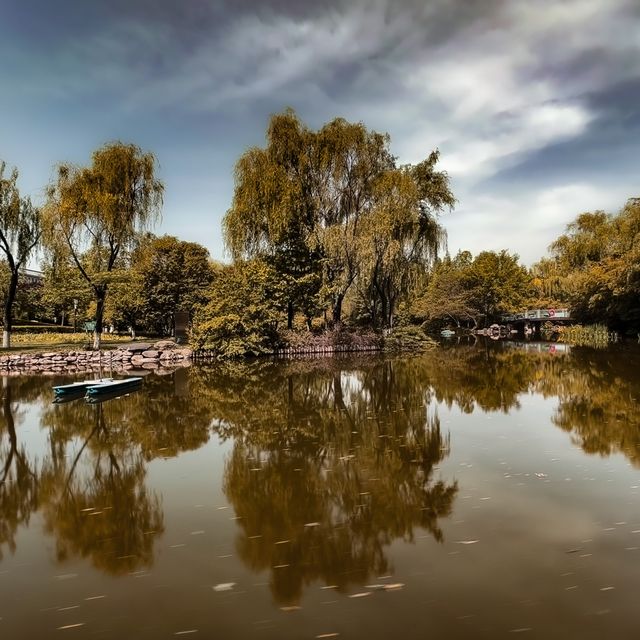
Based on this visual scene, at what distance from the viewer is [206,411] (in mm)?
10180

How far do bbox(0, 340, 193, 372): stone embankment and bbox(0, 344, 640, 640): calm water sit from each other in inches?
437

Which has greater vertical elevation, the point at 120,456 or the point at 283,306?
the point at 283,306

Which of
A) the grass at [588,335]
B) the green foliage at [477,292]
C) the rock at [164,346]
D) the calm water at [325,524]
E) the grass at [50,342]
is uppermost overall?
the green foliage at [477,292]

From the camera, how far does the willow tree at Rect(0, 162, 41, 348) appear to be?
2220 centimetres

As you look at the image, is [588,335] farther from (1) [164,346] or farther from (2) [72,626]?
(2) [72,626]

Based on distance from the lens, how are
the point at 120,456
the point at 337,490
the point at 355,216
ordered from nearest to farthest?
the point at 337,490 → the point at 120,456 → the point at 355,216

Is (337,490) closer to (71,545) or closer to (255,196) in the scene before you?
(71,545)

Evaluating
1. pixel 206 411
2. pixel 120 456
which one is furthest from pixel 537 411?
pixel 120 456

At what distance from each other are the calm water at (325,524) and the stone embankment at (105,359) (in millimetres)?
11106

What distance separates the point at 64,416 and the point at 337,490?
23.6 ft

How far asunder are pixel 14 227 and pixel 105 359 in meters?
7.85

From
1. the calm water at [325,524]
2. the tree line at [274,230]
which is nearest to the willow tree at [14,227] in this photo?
the tree line at [274,230]

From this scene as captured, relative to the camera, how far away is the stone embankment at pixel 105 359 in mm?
19812

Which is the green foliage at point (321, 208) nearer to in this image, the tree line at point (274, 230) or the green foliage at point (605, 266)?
the tree line at point (274, 230)
